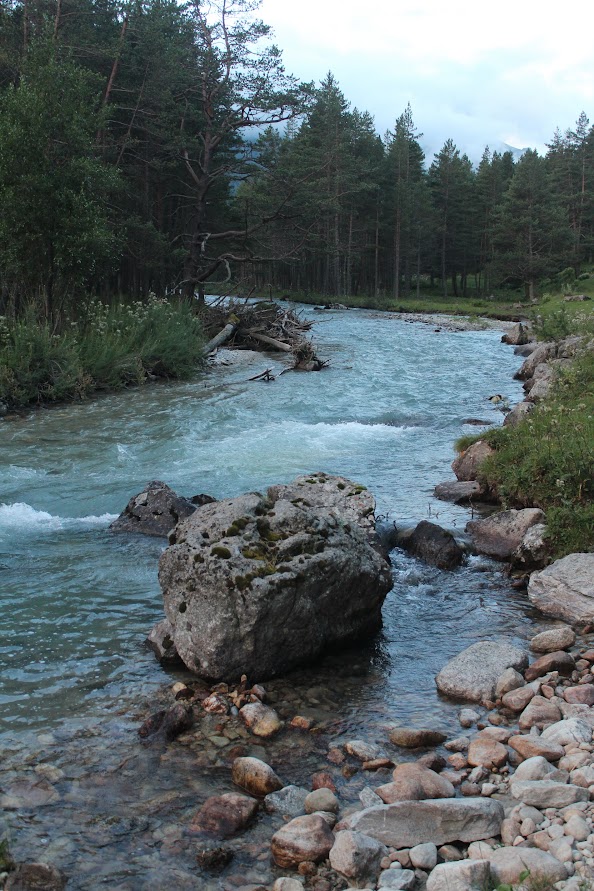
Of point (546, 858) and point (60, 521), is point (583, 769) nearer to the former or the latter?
point (546, 858)

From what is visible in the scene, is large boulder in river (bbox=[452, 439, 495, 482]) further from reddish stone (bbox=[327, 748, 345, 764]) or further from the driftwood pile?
the driftwood pile

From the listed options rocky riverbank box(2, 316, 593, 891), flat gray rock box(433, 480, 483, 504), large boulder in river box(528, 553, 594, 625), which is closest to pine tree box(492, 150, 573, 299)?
flat gray rock box(433, 480, 483, 504)

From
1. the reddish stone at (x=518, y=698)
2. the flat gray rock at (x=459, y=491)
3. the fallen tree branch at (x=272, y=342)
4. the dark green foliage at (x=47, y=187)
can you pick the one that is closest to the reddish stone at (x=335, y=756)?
the reddish stone at (x=518, y=698)

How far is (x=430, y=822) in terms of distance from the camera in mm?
3855

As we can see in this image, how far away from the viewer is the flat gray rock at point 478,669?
5516mm

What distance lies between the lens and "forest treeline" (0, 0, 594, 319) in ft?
67.7

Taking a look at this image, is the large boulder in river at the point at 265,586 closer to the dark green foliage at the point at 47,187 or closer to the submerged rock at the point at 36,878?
the submerged rock at the point at 36,878

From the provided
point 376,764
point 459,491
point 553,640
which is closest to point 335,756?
point 376,764

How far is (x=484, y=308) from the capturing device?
2373 inches

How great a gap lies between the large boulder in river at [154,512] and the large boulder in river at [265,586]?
256cm

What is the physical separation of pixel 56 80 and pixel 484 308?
44.6m

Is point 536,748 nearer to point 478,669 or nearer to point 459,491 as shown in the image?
point 478,669

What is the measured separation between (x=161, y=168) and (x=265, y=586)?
106ft

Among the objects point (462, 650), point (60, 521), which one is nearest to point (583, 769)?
point (462, 650)
